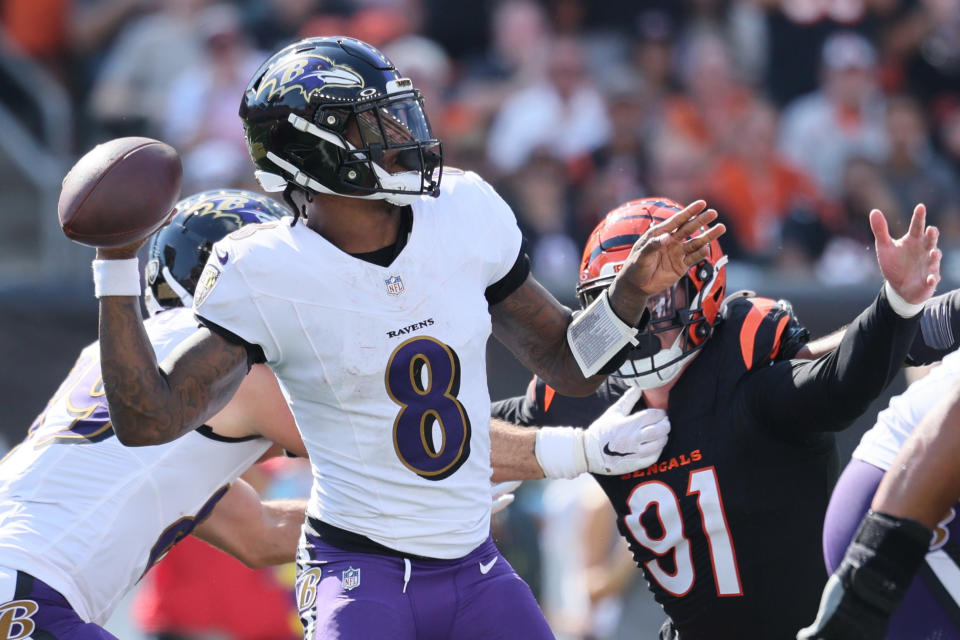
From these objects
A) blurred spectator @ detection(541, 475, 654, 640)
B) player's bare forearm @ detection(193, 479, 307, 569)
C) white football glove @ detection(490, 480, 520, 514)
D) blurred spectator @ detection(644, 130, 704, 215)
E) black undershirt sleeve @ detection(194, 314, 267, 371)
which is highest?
black undershirt sleeve @ detection(194, 314, 267, 371)

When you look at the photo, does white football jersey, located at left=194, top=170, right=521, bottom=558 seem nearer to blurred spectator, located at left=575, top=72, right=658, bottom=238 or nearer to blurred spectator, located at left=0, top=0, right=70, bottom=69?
blurred spectator, located at left=575, top=72, right=658, bottom=238

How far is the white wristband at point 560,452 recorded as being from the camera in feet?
12.0

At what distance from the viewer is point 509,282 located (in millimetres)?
3285

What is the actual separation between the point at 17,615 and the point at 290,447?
30.6 inches

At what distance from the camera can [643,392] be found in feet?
12.3

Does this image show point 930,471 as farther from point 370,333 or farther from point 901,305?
point 370,333

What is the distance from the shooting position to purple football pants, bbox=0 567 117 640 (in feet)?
10.3

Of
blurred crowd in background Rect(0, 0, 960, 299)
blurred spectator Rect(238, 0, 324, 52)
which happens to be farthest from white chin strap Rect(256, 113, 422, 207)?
blurred spectator Rect(238, 0, 324, 52)

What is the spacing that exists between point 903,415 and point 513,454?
114cm

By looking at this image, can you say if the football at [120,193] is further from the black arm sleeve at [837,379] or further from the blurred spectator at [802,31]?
the blurred spectator at [802,31]

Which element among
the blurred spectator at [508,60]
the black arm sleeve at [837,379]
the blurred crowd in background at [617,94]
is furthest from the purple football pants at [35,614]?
the blurred spectator at [508,60]

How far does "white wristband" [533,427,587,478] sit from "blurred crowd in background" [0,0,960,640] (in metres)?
3.75

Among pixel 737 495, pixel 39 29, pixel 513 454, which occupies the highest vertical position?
pixel 737 495

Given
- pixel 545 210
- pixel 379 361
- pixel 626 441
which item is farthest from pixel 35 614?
pixel 545 210
